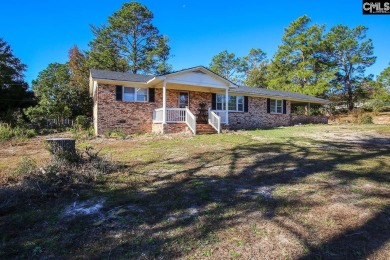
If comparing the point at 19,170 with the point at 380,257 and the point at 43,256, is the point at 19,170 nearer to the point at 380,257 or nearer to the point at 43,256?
the point at 43,256

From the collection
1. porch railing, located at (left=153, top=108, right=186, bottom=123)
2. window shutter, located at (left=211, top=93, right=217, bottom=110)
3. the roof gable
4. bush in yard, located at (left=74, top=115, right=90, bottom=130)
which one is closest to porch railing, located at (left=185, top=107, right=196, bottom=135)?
porch railing, located at (left=153, top=108, right=186, bottom=123)

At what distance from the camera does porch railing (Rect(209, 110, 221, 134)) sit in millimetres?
14586

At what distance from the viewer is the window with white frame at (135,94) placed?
582 inches

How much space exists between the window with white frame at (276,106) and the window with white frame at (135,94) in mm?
11048

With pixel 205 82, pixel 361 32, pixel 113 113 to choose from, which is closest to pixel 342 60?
pixel 361 32

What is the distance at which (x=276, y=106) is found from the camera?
70.6 feet

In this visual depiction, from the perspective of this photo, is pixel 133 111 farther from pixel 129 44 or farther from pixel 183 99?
pixel 129 44

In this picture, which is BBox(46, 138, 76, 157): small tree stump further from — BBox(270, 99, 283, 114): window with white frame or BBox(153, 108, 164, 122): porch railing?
BBox(270, 99, 283, 114): window with white frame

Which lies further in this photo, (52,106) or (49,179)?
(52,106)

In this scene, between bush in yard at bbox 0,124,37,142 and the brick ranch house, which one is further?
the brick ranch house

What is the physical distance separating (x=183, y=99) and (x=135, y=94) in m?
3.36

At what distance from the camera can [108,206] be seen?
3801 mm

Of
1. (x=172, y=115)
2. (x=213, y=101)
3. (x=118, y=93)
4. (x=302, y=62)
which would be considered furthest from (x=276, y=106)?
(x=302, y=62)

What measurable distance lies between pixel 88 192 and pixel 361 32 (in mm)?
41574
